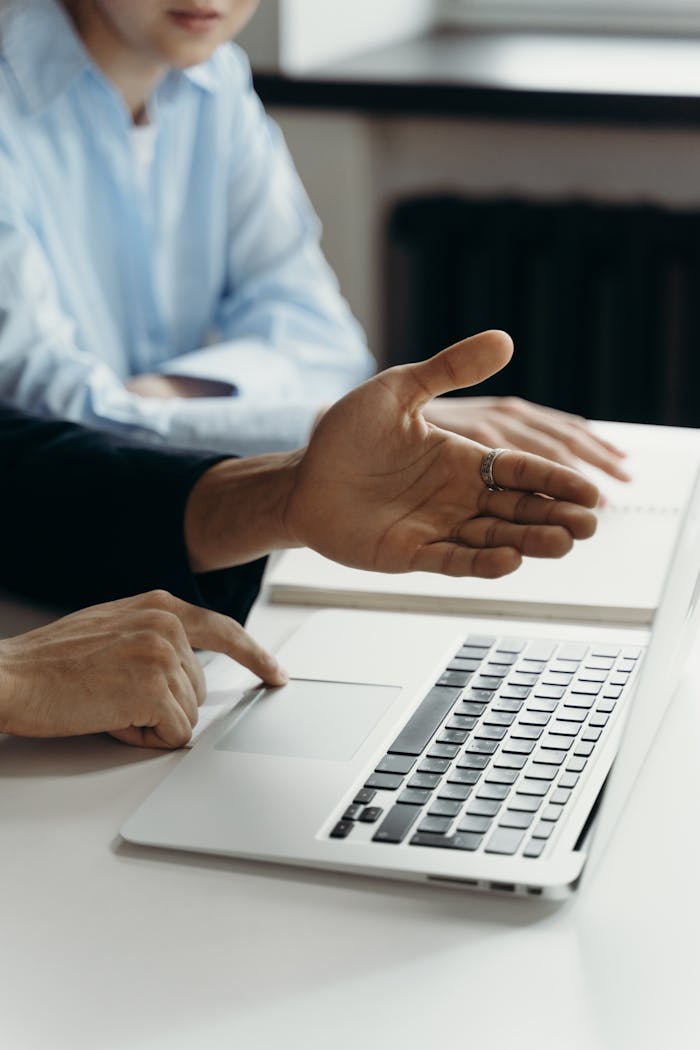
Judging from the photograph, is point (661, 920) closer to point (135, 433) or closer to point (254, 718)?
point (254, 718)

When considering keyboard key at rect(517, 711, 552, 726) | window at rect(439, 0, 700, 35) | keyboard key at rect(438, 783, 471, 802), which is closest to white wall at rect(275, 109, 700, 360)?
window at rect(439, 0, 700, 35)

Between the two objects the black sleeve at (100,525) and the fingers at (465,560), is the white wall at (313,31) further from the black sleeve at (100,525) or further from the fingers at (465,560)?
the fingers at (465,560)

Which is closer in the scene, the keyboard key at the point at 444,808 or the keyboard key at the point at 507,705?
the keyboard key at the point at 444,808

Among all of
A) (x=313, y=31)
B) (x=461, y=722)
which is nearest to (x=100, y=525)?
(x=461, y=722)

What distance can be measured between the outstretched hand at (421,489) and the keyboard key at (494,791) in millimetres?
162

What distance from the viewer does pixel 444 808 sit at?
75cm

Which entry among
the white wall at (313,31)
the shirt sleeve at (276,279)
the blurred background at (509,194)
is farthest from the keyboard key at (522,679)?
the white wall at (313,31)

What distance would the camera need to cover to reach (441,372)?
949mm

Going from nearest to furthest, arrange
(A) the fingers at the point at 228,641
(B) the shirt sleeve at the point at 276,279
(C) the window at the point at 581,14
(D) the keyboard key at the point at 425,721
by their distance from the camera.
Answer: (D) the keyboard key at the point at 425,721
(A) the fingers at the point at 228,641
(B) the shirt sleeve at the point at 276,279
(C) the window at the point at 581,14

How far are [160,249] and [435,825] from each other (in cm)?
126

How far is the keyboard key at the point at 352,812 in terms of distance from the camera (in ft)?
2.48

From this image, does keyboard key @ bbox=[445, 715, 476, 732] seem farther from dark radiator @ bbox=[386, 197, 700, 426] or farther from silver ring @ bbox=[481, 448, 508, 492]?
dark radiator @ bbox=[386, 197, 700, 426]

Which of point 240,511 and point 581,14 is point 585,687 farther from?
point 581,14

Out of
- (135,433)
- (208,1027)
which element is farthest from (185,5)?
(208,1027)
